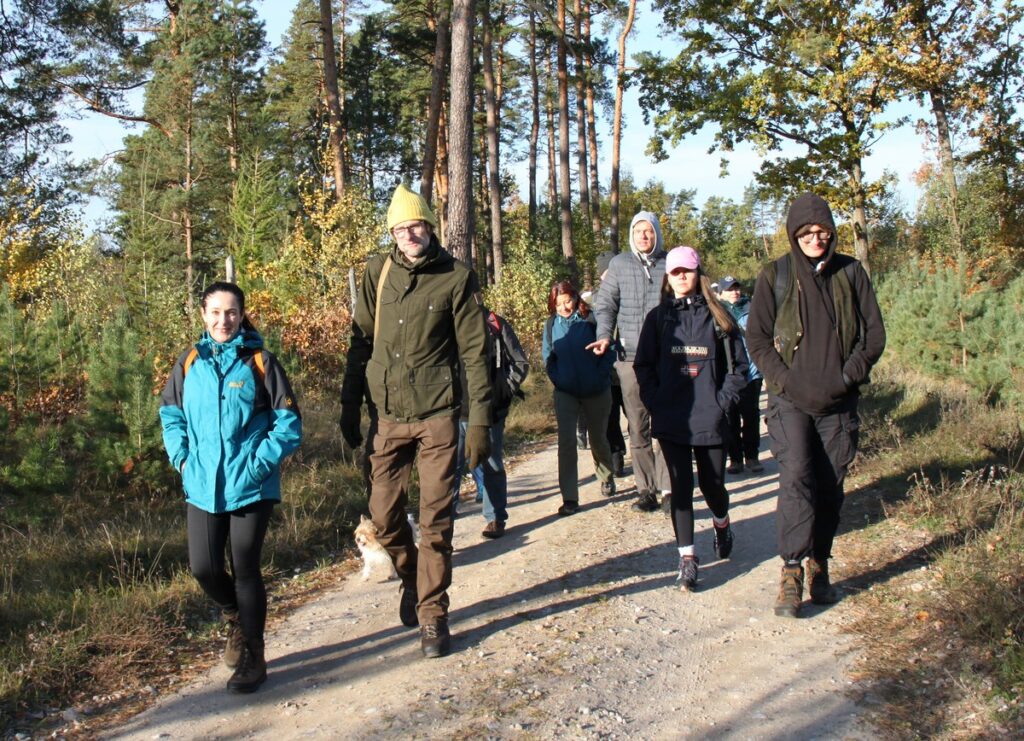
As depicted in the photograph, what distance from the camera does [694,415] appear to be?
5609mm

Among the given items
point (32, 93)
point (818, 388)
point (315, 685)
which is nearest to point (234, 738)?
point (315, 685)

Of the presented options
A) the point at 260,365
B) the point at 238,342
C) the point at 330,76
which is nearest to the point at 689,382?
the point at 260,365

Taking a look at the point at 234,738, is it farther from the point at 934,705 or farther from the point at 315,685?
the point at 934,705

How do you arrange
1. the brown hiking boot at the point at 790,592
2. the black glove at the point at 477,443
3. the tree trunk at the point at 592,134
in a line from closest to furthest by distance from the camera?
the black glove at the point at 477,443
the brown hiking boot at the point at 790,592
the tree trunk at the point at 592,134

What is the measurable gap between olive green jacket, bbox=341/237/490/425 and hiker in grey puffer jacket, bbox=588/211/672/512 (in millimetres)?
2598

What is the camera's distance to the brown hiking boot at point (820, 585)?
5.12 m

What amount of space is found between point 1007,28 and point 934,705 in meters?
19.7

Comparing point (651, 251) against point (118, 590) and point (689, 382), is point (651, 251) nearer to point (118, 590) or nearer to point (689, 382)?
point (689, 382)

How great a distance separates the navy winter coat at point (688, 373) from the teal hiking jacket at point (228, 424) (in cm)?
245

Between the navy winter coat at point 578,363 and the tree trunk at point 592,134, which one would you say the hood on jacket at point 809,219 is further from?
the tree trunk at point 592,134

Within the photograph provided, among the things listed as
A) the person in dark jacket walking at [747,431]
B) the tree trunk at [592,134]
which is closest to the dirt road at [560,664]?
the person in dark jacket walking at [747,431]

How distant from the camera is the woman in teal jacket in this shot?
415cm

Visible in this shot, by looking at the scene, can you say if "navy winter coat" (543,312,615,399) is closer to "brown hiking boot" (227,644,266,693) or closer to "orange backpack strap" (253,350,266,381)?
"orange backpack strap" (253,350,266,381)

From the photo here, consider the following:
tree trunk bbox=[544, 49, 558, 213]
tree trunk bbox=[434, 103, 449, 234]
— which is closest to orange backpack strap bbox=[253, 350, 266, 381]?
tree trunk bbox=[434, 103, 449, 234]
